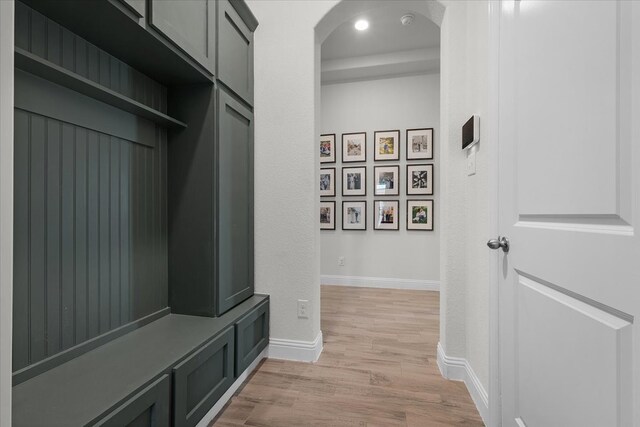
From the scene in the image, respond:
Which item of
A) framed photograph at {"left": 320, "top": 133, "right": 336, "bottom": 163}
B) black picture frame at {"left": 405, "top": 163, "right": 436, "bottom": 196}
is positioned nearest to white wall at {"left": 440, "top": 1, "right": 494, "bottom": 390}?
black picture frame at {"left": 405, "top": 163, "right": 436, "bottom": 196}

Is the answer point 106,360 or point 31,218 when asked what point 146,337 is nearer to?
point 106,360

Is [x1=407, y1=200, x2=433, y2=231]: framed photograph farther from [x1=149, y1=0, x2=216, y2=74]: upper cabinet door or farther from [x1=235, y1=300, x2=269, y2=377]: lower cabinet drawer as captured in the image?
[x1=149, y1=0, x2=216, y2=74]: upper cabinet door

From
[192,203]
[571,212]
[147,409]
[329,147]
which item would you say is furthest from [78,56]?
[329,147]

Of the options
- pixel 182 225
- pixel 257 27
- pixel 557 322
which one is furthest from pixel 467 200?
pixel 257 27

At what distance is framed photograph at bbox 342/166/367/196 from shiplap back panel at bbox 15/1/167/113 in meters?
2.66

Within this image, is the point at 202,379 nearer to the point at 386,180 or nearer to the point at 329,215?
the point at 329,215

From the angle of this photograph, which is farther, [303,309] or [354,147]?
[354,147]

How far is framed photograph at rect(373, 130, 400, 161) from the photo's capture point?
3.75m

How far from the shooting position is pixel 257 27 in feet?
6.65

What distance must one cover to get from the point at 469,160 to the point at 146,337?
6.37ft

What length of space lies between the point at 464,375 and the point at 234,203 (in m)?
1.76

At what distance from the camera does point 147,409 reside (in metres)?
0.98

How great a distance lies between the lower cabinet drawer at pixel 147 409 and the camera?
2.81 ft

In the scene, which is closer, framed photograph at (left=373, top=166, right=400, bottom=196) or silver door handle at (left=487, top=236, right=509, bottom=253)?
silver door handle at (left=487, top=236, right=509, bottom=253)
